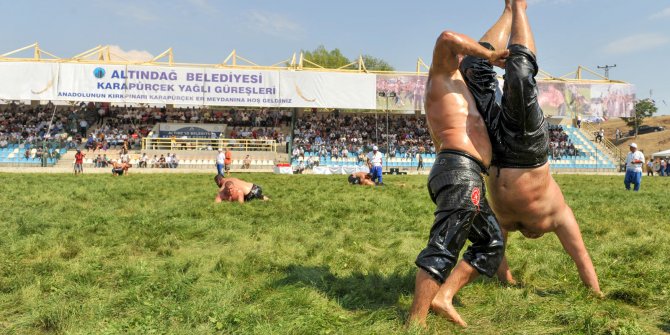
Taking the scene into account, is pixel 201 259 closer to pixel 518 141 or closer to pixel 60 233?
pixel 60 233

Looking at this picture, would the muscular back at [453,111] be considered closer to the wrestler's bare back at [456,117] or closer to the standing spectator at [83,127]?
the wrestler's bare back at [456,117]

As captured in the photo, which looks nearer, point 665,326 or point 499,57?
point 499,57

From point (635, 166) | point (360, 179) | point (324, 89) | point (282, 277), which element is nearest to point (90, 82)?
point (324, 89)

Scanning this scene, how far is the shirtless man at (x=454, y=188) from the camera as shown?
290 cm

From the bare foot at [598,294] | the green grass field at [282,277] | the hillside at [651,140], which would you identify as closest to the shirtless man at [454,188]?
the green grass field at [282,277]

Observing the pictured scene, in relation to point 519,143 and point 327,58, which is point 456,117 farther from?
point 327,58

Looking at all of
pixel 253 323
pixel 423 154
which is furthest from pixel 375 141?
pixel 253 323

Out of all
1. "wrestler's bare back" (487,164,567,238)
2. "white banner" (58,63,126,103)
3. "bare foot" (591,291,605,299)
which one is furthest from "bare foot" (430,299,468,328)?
"white banner" (58,63,126,103)

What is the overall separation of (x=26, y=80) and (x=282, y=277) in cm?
3942

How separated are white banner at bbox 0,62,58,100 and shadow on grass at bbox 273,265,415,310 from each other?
38.2 metres

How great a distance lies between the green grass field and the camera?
3.02 m

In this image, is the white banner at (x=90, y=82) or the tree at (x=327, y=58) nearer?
the white banner at (x=90, y=82)

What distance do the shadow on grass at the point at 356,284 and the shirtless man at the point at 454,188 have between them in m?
0.59

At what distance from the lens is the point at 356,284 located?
154 inches
